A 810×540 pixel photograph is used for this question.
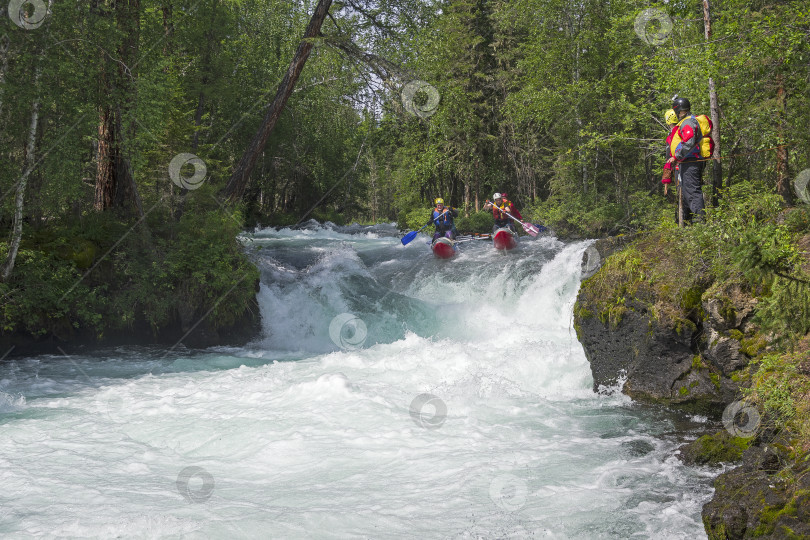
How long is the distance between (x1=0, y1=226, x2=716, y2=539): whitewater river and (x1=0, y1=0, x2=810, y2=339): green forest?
152 cm

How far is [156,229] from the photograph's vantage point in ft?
36.9

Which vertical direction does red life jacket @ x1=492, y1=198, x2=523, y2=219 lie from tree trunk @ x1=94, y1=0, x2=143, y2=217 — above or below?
below

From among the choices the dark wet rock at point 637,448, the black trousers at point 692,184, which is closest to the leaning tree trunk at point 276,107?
the black trousers at point 692,184

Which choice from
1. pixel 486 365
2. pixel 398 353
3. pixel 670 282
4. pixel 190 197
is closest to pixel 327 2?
pixel 190 197

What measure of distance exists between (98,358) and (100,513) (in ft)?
19.5

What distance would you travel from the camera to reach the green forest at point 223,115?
27.7 feet

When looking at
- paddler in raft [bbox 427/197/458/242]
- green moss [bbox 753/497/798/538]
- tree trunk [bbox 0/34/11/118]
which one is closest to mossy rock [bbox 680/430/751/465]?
green moss [bbox 753/497/798/538]

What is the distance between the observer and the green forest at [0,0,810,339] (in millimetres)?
8445

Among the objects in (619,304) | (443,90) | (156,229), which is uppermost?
(443,90)

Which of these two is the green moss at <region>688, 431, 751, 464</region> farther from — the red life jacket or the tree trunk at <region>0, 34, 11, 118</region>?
the red life jacket

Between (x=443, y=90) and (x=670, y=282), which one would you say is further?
(x=443, y=90)

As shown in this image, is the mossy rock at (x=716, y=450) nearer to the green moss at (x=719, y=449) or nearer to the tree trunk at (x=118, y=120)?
the green moss at (x=719, y=449)

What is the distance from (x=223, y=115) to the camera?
2303 cm

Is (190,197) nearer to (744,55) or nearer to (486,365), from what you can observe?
(486,365)
